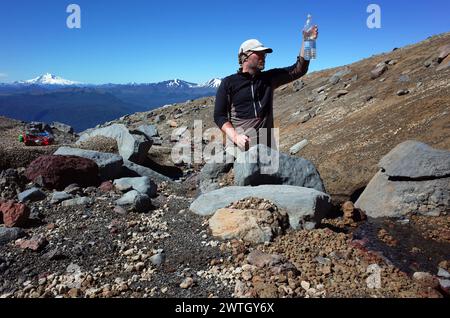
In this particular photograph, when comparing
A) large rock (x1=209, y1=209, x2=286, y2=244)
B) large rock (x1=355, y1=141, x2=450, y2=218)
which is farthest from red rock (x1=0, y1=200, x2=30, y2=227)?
large rock (x1=355, y1=141, x2=450, y2=218)

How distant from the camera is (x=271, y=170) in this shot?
6594mm

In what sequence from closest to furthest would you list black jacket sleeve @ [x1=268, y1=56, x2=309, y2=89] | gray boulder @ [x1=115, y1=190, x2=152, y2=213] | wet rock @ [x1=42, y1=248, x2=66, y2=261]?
wet rock @ [x1=42, y1=248, x2=66, y2=261], black jacket sleeve @ [x1=268, y1=56, x2=309, y2=89], gray boulder @ [x1=115, y1=190, x2=152, y2=213]

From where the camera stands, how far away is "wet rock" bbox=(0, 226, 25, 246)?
5.16 m

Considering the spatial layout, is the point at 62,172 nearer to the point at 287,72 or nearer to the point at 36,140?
the point at 287,72

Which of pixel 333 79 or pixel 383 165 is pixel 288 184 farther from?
pixel 333 79

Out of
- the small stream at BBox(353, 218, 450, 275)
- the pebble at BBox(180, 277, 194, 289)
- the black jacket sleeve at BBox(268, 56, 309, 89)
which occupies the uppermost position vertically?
the black jacket sleeve at BBox(268, 56, 309, 89)

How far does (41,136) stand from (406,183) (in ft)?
40.3

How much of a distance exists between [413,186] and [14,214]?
6898 mm

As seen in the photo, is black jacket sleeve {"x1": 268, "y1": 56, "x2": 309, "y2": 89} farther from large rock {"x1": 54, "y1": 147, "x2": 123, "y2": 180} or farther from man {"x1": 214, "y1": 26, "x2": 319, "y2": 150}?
large rock {"x1": 54, "y1": 147, "x2": 123, "y2": 180}

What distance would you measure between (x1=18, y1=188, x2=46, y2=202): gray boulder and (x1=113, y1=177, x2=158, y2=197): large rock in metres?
1.42

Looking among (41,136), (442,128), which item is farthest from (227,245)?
(41,136)

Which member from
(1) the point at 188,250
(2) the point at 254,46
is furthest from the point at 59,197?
(2) the point at 254,46

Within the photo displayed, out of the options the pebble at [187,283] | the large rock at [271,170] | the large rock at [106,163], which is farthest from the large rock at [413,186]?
the large rock at [106,163]

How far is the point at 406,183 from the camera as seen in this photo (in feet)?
24.1
